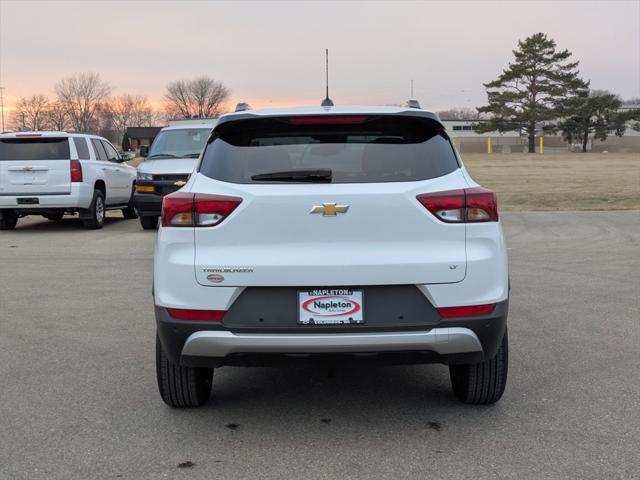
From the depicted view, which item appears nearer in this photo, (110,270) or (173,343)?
(173,343)

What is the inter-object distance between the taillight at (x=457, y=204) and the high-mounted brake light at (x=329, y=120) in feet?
2.01

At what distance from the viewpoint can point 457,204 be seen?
12.3 feet

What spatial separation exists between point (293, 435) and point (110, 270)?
6288 millimetres

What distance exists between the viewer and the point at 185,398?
4.35 metres

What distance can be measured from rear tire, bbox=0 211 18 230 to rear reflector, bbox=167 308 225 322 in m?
12.3

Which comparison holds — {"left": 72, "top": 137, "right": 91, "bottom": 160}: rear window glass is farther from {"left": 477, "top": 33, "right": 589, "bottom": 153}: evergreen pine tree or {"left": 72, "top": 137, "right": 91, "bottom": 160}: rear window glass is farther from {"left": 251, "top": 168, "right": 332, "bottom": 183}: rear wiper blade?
{"left": 477, "top": 33, "right": 589, "bottom": 153}: evergreen pine tree

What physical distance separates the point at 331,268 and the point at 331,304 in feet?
0.61

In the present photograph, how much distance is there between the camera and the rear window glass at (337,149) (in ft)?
12.8

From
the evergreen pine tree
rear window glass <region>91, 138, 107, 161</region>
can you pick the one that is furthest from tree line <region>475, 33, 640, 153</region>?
rear window glass <region>91, 138, 107, 161</region>

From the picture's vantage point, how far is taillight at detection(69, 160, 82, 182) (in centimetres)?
1409

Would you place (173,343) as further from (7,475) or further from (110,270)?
(110,270)

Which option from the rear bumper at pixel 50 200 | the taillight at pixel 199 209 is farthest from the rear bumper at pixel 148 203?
the taillight at pixel 199 209

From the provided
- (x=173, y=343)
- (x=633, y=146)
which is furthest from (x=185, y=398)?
(x=633, y=146)

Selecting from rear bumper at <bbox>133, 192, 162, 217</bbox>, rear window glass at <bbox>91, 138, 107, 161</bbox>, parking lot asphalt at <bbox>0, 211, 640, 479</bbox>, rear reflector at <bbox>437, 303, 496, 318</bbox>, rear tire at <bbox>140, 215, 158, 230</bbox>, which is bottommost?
rear tire at <bbox>140, 215, 158, 230</bbox>
